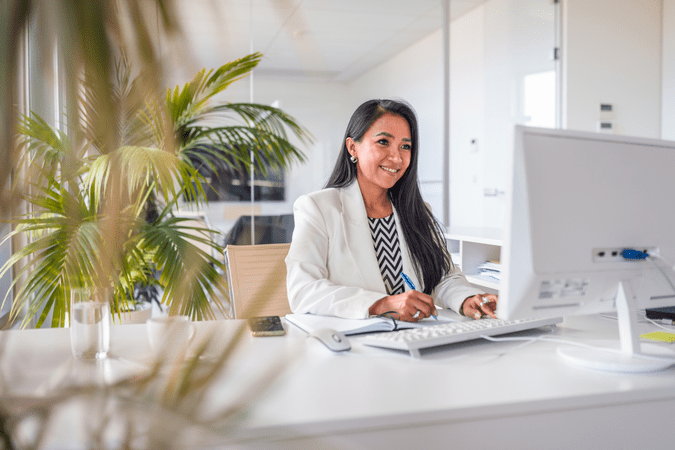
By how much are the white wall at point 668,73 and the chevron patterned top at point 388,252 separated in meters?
3.02

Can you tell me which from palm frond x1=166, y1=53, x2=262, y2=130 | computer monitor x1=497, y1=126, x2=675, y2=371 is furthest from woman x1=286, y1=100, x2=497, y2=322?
palm frond x1=166, y1=53, x2=262, y2=130

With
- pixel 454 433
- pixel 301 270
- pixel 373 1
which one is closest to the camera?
pixel 454 433

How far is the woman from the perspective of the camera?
156 cm

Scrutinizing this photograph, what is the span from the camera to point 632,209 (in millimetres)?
937

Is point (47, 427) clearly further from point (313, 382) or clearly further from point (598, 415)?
point (598, 415)

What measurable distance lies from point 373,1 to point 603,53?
70.1 inches

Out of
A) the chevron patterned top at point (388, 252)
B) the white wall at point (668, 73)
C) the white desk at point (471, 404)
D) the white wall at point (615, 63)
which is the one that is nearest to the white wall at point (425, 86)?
the white wall at point (615, 63)

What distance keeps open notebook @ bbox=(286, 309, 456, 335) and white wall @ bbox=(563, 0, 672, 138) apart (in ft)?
10.6

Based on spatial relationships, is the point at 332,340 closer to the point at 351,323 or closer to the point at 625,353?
the point at 351,323

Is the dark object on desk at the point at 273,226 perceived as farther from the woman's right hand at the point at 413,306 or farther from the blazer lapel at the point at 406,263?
the woman's right hand at the point at 413,306

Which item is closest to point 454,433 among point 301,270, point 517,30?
point 301,270

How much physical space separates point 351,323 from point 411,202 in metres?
0.78

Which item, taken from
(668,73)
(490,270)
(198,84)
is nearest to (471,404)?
(198,84)

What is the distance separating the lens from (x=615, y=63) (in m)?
3.83
